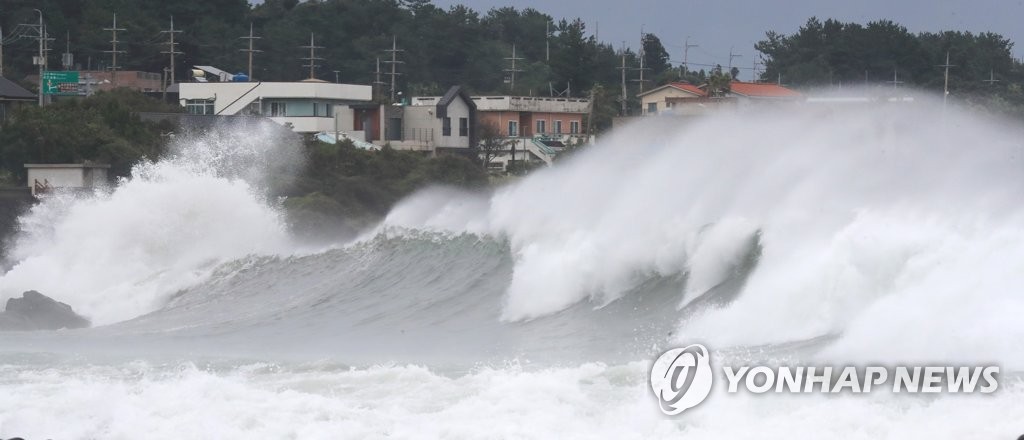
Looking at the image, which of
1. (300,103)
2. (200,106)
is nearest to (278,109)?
(300,103)

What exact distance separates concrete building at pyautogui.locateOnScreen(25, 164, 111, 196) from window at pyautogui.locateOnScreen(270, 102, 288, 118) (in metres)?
27.3

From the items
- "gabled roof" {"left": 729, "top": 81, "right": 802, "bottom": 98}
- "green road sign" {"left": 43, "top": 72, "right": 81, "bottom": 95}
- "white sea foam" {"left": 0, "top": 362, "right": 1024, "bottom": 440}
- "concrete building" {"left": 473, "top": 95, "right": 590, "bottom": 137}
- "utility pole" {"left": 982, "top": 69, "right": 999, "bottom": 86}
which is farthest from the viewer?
"utility pole" {"left": 982, "top": 69, "right": 999, "bottom": 86}

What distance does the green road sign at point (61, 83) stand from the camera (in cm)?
6981

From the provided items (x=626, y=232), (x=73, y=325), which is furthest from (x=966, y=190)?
(x=73, y=325)

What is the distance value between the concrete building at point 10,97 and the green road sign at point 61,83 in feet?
19.1

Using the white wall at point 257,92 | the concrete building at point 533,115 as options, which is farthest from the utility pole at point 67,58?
the concrete building at point 533,115

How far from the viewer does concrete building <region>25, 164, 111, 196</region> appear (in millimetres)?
39156

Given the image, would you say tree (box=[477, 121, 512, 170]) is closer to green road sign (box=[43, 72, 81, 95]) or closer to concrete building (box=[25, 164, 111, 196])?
green road sign (box=[43, 72, 81, 95])

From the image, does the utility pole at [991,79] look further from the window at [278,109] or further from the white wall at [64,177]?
the white wall at [64,177]

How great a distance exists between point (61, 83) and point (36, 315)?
158 feet

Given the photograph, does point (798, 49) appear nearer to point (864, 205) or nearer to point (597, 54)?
point (597, 54)

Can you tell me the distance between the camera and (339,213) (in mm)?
41062

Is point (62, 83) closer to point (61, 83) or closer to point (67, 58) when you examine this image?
point (61, 83)

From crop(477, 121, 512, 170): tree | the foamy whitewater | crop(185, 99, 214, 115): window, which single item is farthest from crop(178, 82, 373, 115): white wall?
the foamy whitewater
